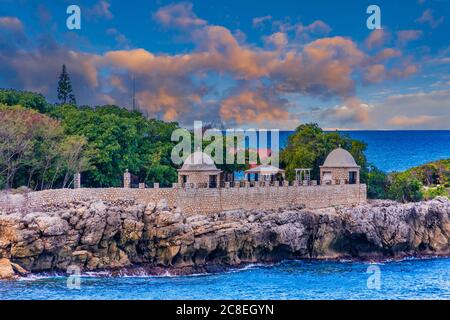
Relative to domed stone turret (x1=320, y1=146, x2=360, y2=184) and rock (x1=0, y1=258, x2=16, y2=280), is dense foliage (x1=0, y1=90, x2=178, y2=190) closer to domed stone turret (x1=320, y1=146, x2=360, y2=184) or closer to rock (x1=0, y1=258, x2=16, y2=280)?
rock (x1=0, y1=258, x2=16, y2=280)

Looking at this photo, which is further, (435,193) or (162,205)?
(435,193)

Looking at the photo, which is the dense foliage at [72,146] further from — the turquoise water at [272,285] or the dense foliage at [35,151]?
the turquoise water at [272,285]

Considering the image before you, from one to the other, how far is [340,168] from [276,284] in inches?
542

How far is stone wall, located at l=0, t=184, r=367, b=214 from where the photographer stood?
38.9 metres

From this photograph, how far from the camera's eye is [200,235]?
41.1 meters

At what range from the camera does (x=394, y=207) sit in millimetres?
48719

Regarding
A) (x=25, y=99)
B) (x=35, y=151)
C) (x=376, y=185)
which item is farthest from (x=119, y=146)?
(x=376, y=185)

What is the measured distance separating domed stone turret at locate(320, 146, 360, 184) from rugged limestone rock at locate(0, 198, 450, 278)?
2313mm

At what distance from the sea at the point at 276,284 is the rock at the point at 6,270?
66 centimetres

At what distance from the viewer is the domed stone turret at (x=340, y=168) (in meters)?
49.9

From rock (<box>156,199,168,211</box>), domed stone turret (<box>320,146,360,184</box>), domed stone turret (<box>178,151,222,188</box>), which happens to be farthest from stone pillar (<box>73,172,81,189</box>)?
domed stone turret (<box>320,146,360,184</box>)

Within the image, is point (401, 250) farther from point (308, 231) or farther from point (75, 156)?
point (75, 156)

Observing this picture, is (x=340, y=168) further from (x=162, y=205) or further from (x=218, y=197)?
(x=162, y=205)

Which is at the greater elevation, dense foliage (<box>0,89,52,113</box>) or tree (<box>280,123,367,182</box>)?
dense foliage (<box>0,89,52,113</box>)
